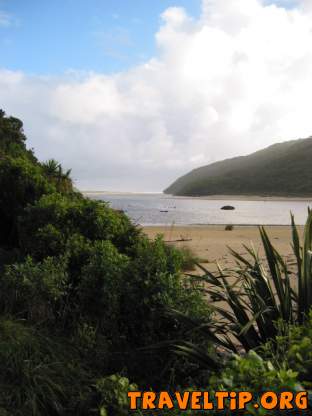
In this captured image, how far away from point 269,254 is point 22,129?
→ 2196cm

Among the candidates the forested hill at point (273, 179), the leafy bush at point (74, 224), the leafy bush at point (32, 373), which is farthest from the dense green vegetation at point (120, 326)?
the forested hill at point (273, 179)

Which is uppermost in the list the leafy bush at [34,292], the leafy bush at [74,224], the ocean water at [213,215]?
the leafy bush at [74,224]

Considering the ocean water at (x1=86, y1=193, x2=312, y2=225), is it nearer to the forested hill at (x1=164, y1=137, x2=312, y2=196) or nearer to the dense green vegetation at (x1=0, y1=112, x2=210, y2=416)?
the dense green vegetation at (x1=0, y1=112, x2=210, y2=416)

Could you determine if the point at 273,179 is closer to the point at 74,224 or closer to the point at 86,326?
the point at 74,224

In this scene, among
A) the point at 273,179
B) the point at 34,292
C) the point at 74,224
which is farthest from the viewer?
the point at 273,179

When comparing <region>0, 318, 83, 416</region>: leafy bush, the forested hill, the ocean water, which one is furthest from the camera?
the forested hill

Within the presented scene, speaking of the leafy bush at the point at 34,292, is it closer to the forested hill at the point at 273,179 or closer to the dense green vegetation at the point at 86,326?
the dense green vegetation at the point at 86,326

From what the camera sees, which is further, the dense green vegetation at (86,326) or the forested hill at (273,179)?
the forested hill at (273,179)

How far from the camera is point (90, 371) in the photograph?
321 cm

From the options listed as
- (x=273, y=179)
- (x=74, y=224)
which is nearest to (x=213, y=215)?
(x=74, y=224)

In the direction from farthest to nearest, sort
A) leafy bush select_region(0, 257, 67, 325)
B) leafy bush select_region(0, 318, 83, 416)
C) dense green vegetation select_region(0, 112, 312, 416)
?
1. leafy bush select_region(0, 257, 67, 325)
2. dense green vegetation select_region(0, 112, 312, 416)
3. leafy bush select_region(0, 318, 83, 416)

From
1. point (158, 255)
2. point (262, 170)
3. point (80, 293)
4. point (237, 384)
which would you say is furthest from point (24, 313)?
point (262, 170)

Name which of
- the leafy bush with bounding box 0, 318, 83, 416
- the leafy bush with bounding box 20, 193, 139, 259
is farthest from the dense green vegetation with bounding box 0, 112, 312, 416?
the leafy bush with bounding box 20, 193, 139, 259

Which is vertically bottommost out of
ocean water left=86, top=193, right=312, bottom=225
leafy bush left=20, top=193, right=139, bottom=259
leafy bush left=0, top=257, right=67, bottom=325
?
ocean water left=86, top=193, right=312, bottom=225
